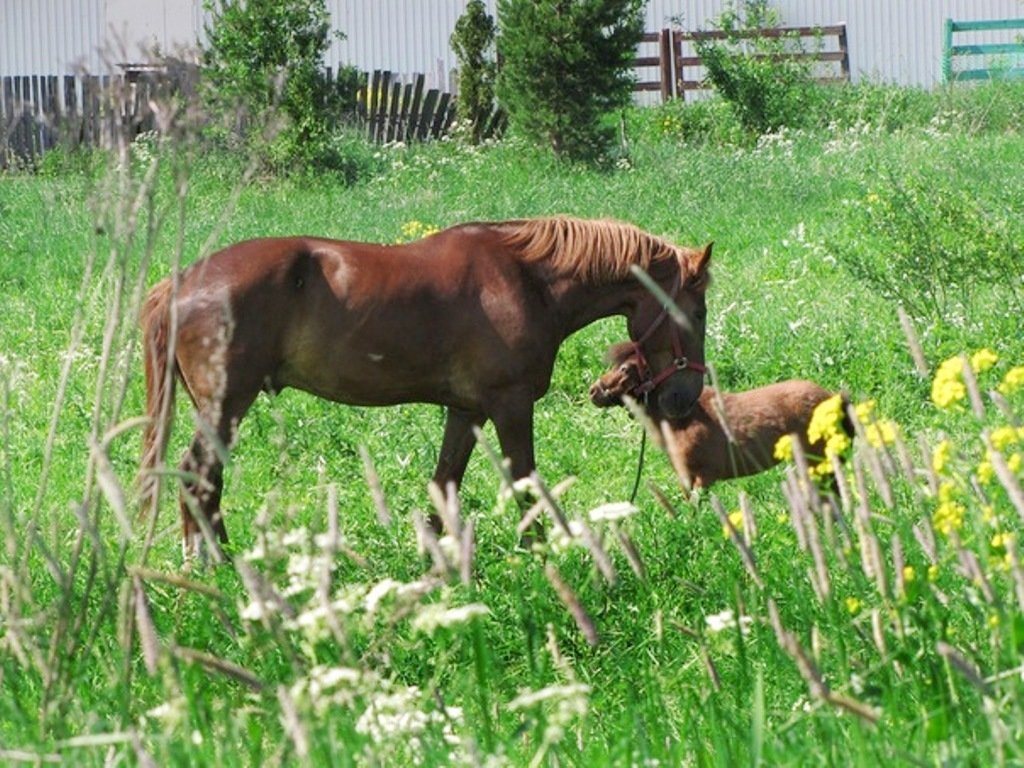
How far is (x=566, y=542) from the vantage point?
314 centimetres

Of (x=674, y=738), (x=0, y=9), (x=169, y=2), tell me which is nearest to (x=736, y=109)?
(x=169, y=2)

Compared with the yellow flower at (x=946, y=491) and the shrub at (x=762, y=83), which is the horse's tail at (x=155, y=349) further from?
the shrub at (x=762, y=83)

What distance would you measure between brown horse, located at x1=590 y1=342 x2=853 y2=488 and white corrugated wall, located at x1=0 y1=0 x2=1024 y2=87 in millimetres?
28575

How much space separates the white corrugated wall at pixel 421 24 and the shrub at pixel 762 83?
29.6 ft

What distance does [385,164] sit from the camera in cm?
2352

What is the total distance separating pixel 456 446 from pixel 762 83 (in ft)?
63.4

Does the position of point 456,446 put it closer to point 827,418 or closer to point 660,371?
point 660,371

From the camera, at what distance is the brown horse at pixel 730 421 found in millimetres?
8328

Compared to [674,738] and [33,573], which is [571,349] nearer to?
[33,573]

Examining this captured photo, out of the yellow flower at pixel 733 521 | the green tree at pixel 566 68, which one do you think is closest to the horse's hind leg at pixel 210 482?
the yellow flower at pixel 733 521

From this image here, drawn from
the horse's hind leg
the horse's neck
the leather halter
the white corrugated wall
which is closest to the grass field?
the horse's hind leg

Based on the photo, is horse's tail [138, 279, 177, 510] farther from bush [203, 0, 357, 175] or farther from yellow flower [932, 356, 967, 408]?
bush [203, 0, 357, 175]

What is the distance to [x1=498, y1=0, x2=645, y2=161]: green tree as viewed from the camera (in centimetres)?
2303

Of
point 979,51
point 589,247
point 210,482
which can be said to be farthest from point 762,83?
point 210,482
